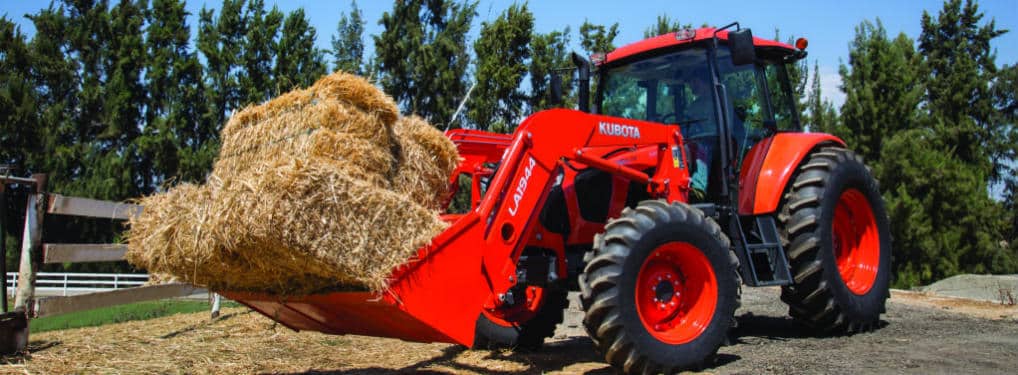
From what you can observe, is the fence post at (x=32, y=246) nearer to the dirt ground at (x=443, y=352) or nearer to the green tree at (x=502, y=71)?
the dirt ground at (x=443, y=352)

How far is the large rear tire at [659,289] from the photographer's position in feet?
16.6

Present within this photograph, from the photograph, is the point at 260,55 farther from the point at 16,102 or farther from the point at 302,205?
the point at 302,205

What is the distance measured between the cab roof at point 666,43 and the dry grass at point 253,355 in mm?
2619

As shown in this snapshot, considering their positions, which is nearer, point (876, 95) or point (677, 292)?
point (677, 292)

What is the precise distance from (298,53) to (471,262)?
23.5 m

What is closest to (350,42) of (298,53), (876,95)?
(298,53)

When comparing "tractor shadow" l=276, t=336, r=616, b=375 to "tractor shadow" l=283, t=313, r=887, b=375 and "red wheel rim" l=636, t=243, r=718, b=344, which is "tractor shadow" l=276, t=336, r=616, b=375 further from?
"red wheel rim" l=636, t=243, r=718, b=344

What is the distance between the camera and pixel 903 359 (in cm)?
566

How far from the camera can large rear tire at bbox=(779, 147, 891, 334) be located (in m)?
6.67

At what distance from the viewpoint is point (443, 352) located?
6527mm

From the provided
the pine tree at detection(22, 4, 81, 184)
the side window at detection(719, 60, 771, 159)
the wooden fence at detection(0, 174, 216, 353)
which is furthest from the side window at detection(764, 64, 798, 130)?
the pine tree at detection(22, 4, 81, 184)

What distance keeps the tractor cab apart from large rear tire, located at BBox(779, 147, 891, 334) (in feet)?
1.88

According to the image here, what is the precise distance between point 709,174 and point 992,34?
3170cm

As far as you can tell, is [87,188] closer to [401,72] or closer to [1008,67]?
[401,72]
